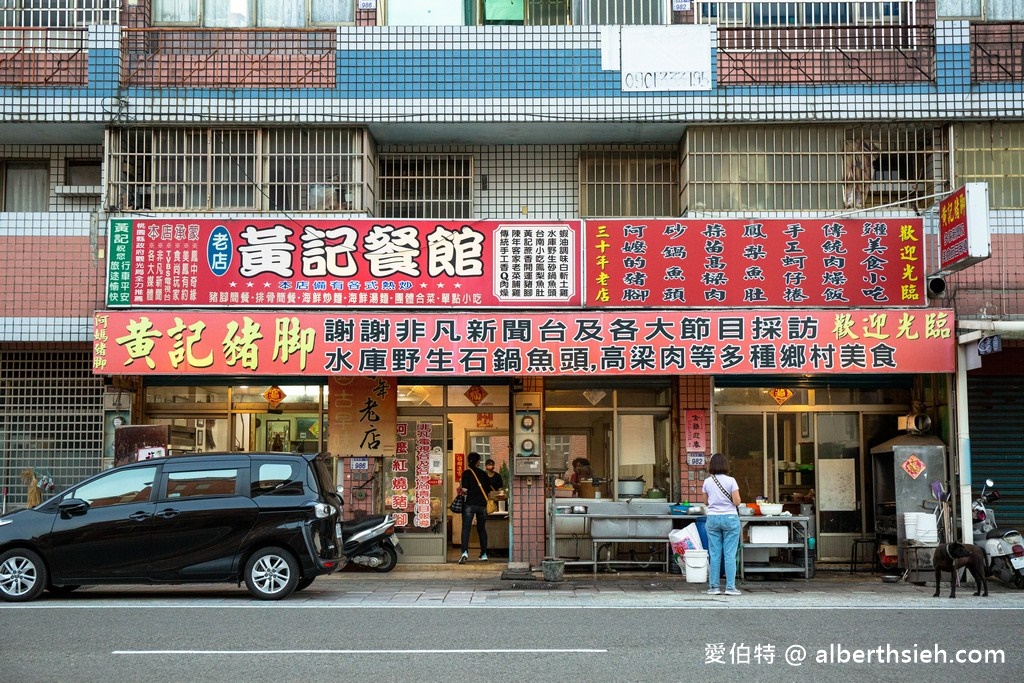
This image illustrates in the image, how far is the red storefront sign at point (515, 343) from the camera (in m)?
14.6

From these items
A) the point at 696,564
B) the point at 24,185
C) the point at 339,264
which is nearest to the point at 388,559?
the point at 339,264

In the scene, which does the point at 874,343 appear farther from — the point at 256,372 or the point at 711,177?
the point at 256,372

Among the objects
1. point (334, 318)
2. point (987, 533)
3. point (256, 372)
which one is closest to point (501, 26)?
point (334, 318)

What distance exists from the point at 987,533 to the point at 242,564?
389 inches

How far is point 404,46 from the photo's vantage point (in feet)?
52.1

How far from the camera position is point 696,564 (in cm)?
1402

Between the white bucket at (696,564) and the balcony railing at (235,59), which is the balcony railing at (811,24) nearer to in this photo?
the balcony railing at (235,59)

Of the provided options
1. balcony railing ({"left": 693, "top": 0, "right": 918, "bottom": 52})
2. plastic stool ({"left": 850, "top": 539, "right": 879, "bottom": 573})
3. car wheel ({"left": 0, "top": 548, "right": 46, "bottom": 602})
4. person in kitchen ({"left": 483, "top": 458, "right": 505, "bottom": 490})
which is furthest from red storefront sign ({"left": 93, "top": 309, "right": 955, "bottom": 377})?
balcony railing ({"left": 693, "top": 0, "right": 918, "bottom": 52})

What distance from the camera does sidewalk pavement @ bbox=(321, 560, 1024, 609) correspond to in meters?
12.2

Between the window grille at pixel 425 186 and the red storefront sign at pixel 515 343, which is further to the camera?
the window grille at pixel 425 186

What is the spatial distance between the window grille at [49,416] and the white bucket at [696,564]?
29.3 ft

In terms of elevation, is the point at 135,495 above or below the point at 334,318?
below

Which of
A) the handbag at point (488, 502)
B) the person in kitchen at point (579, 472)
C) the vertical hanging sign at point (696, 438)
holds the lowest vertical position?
the handbag at point (488, 502)

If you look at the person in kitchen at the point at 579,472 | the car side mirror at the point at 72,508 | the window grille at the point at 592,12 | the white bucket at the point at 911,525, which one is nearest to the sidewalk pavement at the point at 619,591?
the white bucket at the point at 911,525
